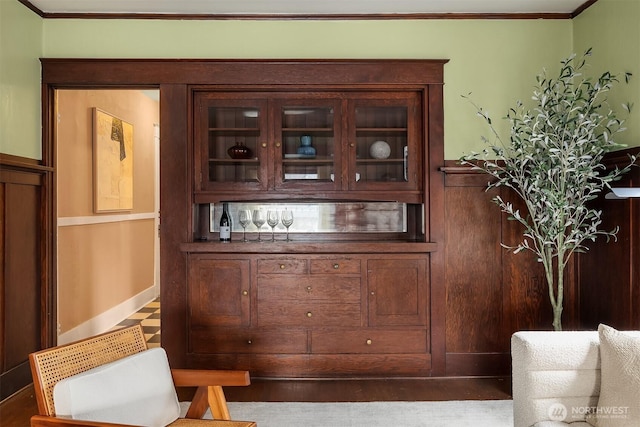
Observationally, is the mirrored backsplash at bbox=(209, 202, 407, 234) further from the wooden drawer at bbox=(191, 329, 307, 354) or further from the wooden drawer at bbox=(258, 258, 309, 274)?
the wooden drawer at bbox=(191, 329, 307, 354)

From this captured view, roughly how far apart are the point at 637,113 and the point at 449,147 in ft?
3.87

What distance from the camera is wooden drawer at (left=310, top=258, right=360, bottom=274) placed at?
3512 millimetres

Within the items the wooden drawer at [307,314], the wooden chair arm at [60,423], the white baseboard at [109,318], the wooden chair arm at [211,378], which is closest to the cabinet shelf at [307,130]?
the wooden drawer at [307,314]

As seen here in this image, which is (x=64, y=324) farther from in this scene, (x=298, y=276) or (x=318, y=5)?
(x=318, y=5)

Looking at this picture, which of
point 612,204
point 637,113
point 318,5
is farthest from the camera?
point 318,5

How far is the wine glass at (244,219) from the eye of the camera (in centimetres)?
385

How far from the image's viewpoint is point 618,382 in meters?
1.90

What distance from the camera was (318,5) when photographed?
3.51m

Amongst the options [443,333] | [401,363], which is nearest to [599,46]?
[443,333]

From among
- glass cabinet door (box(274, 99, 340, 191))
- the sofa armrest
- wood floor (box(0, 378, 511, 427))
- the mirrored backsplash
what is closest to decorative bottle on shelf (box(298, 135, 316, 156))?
glass cabinet door (box(274, 99, 340, 191))

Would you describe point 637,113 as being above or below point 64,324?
above

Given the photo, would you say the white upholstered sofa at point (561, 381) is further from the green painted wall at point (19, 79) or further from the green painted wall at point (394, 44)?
the green painted wall at point (19, 79)

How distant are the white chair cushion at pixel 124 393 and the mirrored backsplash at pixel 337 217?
196 cm

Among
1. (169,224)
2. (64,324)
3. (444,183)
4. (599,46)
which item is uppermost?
(599,46)
